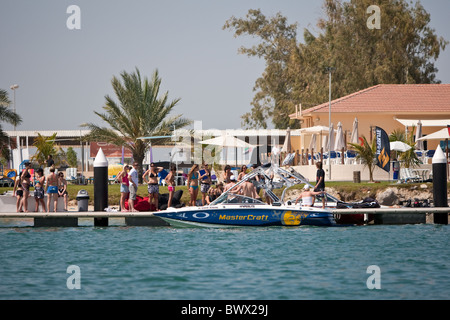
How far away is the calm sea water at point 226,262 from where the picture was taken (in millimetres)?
14352

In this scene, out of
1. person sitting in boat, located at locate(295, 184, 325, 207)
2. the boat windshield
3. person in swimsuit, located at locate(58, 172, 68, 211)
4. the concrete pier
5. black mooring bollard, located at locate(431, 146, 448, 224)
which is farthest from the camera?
person in swimsuit, located at locate(58, 172, 68, 211)

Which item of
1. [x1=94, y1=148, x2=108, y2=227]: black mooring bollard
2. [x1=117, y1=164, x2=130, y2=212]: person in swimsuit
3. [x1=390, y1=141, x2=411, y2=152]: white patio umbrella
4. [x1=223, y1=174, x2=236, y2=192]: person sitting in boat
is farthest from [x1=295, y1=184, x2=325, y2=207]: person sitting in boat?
[x1=390, y1=141, x2=411, y2=152]: white patio umbrella

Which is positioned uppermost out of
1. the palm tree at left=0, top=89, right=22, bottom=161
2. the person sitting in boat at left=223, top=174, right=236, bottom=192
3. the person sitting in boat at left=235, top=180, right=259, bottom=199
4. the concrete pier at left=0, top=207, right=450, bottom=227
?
the palm tree at left=0, top=89, right=22, bottom=161

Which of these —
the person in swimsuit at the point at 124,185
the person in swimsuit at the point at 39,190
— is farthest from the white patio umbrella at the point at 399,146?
the person in swimsuit at the point at 39,190

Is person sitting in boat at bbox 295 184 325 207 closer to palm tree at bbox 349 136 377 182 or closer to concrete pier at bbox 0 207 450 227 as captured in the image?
concrete pier at bbox 0 207 450 227

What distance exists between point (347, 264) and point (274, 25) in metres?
51.4

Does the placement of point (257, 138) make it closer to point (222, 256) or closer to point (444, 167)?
point (444, 167)

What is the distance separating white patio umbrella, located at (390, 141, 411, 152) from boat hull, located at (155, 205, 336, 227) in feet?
37.4

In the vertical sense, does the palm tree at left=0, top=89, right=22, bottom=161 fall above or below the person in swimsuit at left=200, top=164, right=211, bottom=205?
above

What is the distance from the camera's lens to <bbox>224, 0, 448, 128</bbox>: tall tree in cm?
5603

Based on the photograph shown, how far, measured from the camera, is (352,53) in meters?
57.9

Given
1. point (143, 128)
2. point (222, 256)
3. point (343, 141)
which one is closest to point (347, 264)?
point (222, 256)

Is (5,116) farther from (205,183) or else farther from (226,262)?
(226,262)

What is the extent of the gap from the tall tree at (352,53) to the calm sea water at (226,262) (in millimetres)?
34852
